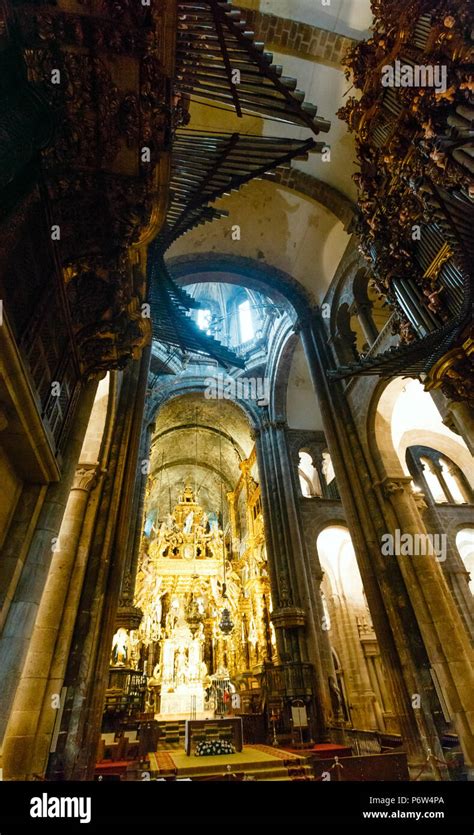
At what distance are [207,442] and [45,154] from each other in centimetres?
2189

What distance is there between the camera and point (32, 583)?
3.52 metres

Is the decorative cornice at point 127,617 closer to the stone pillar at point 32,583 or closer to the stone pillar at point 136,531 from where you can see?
the stone pillar at point 136,531

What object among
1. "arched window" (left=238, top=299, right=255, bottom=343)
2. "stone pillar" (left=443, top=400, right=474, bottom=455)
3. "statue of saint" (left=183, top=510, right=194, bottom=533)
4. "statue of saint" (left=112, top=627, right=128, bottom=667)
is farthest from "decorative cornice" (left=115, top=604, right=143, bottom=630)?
"arched window" (left=238, top=299, right=255, bottom=343)

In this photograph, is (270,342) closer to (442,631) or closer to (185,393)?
(185,393)

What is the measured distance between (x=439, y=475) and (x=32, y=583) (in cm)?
1651

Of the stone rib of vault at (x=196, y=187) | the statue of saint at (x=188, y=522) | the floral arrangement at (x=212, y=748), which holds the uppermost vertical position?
the statue of saint at (x=188, y=522)

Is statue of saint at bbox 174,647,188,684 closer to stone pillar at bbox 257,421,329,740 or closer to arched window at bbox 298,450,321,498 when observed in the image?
stone pillar at bbox 257,421,329,740

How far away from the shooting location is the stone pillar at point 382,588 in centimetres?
664

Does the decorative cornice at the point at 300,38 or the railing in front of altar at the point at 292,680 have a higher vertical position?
the decorative cornice at the point at 300,38

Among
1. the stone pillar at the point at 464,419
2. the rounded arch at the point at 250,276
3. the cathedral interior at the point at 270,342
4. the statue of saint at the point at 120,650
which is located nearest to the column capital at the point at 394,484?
the cathedral interior at the point at 270,342

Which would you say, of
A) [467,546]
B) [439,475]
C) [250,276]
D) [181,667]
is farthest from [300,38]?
Result: [181,667]

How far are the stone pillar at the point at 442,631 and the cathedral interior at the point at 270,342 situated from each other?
0.12ft

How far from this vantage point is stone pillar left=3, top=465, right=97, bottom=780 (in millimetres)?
4535

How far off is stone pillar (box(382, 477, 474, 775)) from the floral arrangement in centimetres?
583
